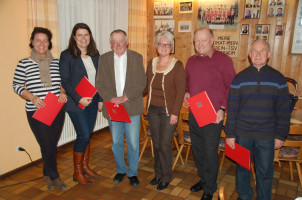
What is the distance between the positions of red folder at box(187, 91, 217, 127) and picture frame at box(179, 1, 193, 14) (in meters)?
2.92

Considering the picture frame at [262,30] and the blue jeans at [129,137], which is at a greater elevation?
the picture frame at [262,30]

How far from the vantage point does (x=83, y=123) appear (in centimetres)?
246

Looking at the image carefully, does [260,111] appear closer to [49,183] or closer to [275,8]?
Answer: [49,183]

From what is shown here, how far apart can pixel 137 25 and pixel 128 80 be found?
2.65 meters

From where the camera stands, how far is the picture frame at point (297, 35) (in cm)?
371

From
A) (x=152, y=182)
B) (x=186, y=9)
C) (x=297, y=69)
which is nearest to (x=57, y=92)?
(x=152, y=182)

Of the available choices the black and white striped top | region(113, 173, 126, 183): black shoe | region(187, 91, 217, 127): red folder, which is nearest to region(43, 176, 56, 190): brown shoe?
Result: region(113, 173, 126, 183): black shoe

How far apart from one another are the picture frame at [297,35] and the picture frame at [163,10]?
2107 millimetres

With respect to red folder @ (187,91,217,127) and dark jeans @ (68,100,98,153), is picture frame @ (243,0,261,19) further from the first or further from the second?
dark jeans @ (68,100,98,153)

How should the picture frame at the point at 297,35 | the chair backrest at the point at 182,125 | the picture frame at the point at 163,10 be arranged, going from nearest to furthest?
the chair backrest at the point at 182,125 → the picture frame at the point at 297,35 → the picture frame at the point at 163,10

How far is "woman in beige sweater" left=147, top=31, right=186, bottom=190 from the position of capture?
7.28 ft

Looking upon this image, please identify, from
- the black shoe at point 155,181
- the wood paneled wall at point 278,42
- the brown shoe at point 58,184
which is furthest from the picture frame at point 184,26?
the brown shoe at point 58,184

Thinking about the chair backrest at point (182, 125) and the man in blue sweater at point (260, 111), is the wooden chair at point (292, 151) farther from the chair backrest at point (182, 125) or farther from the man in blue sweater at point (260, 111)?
the chair backrest at point (182, 125)

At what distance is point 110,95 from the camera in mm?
2400
